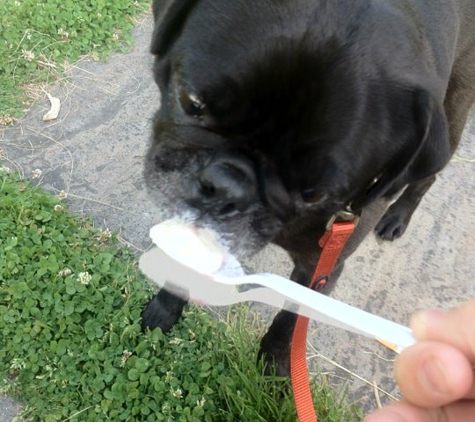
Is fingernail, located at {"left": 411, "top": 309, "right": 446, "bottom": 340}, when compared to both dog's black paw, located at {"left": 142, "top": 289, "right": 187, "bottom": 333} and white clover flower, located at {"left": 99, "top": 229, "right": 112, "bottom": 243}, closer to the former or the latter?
dog's black paw, located at {"left": 142, "top": 289, "right": 187, "bottom": 333}

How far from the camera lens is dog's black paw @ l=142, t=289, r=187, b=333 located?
290 centimetres

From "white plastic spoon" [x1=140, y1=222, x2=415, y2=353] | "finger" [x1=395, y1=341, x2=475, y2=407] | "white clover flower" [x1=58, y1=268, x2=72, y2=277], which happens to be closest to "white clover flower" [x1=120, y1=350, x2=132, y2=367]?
"white plastic spoon" [x1=140, y1=222, x2=415, y2=353]

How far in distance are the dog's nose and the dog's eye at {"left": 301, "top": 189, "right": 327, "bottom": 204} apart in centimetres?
17

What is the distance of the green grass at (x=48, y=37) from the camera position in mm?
3814

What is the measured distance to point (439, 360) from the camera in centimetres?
96

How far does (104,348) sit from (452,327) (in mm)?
2126

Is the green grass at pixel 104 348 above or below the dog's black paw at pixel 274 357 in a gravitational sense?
below

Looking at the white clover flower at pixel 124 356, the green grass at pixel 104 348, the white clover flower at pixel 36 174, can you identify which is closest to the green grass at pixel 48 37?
the white clover flower at pixel 36 174

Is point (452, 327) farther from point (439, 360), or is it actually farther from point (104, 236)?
point (104, 236)

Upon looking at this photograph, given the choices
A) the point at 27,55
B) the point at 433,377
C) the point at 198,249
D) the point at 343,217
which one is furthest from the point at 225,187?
the point at 27,55

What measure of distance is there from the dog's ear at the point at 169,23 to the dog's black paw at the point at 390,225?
187 cm

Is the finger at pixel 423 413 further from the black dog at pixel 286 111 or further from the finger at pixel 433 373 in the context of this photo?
the black dog at pixel 286 111

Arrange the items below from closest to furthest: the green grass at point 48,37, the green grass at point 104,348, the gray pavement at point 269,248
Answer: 1. the green grass at point 104,348
2. the gray pavement at point 269,248
3. the green grass at point 48,37

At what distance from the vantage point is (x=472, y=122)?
439cm
